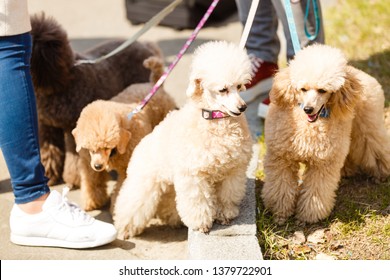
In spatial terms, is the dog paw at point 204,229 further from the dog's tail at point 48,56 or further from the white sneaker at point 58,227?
the dog's tail at point 48,56

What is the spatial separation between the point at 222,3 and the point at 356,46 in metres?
1.92

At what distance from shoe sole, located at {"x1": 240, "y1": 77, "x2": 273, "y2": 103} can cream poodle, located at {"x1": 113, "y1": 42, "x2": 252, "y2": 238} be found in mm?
1420

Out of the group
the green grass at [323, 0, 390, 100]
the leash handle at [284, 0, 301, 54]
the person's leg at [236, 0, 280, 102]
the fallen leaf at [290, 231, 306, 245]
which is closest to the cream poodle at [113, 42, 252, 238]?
the fallen leaf at [290, 231, 306, 245]

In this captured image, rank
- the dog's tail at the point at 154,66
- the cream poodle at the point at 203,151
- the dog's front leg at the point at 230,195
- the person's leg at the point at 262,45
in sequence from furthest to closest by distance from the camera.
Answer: the person's leg at the point at 262,45
the dog's tail at the point at 154,66
the dog's front leg at the point at 230,195
the cream poodle at the point at 203,151

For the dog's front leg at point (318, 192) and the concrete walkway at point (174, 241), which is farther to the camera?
the dog's front leg at point (318, 192)

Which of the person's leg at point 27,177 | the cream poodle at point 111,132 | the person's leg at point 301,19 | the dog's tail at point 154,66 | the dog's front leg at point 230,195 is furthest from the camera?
the dog's tail at point 154,66

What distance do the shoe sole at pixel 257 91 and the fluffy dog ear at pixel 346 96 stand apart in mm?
1558

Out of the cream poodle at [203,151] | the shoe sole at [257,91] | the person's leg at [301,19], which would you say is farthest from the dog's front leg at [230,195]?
the shoe sole at [257,91]

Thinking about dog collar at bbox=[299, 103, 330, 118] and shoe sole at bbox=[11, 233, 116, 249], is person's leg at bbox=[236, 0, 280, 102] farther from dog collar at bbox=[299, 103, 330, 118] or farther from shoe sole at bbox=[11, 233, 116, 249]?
shoe sole at bbox=[11, 233, 116, 249]

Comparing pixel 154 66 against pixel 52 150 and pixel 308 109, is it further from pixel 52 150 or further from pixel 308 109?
pixel 308 109

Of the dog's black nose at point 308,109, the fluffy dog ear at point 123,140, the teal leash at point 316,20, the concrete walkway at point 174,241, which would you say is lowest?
the concrete walkway at point 174,241

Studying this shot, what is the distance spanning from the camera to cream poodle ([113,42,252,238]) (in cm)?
241

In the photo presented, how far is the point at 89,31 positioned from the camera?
6074 mm

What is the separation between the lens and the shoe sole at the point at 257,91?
4.14 meters
